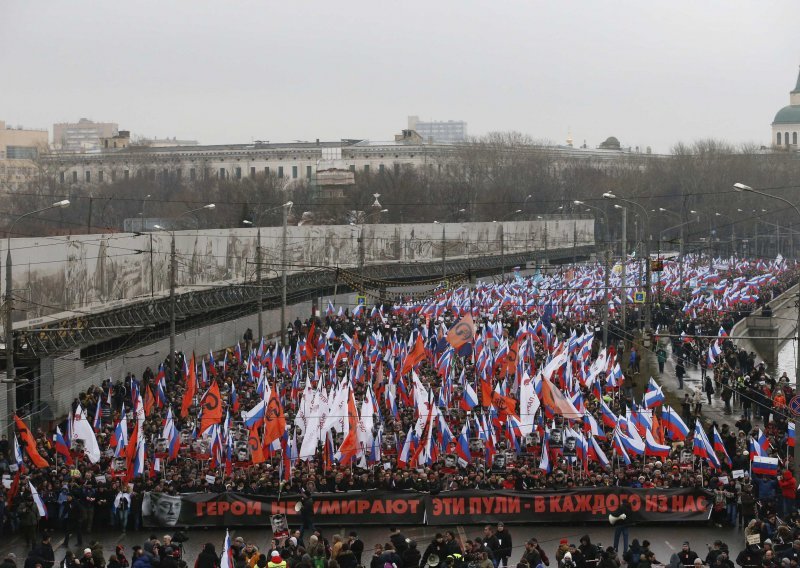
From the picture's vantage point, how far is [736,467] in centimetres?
2322

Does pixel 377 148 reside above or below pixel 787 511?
above

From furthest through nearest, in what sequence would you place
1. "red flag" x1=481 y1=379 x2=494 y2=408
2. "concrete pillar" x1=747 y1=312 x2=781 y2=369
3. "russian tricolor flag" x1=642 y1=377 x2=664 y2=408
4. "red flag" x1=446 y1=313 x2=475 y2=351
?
"concrete pillar" x1=747 y1=312 x2=781 y2=369 < "red flag" x1=446 y1=313 x2=475 y2=351 < "red flag" x1=481 y1=379 x2=494 y2=408 < "russian tricolor flag" x1=642 y1=377 x2=664 y2=408

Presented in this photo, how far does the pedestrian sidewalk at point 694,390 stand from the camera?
32.7m

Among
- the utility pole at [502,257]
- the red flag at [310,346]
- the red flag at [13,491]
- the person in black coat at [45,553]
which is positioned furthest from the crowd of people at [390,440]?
the utility pole at [502,257]

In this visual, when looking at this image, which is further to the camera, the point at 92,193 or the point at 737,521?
the point at 92,193

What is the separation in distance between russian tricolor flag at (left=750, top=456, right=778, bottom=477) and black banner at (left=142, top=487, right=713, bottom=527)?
1.23 metres

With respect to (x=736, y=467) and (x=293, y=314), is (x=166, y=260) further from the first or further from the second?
(x=736, y=467)

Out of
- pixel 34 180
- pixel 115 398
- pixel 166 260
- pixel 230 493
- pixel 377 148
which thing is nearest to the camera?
pixel 230 493

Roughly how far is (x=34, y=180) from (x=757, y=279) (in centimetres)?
9121

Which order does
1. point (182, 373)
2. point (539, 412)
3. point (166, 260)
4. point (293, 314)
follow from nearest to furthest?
point (539, 412), point (182, 373), point (166, 260), point (293, 314)

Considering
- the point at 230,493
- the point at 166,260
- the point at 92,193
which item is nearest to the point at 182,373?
the point at 166,260

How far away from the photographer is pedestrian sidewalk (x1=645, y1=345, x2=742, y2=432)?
32.7m

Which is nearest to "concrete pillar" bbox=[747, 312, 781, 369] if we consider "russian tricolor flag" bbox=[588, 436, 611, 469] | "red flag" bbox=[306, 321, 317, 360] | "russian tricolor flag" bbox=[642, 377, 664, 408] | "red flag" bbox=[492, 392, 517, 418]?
"red flag" bbox=[306, 321, 317, 360]

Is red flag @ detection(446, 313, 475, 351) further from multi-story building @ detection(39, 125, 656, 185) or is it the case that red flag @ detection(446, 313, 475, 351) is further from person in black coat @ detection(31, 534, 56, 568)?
multi-story building @ detection(39, 125, 656, 185)
